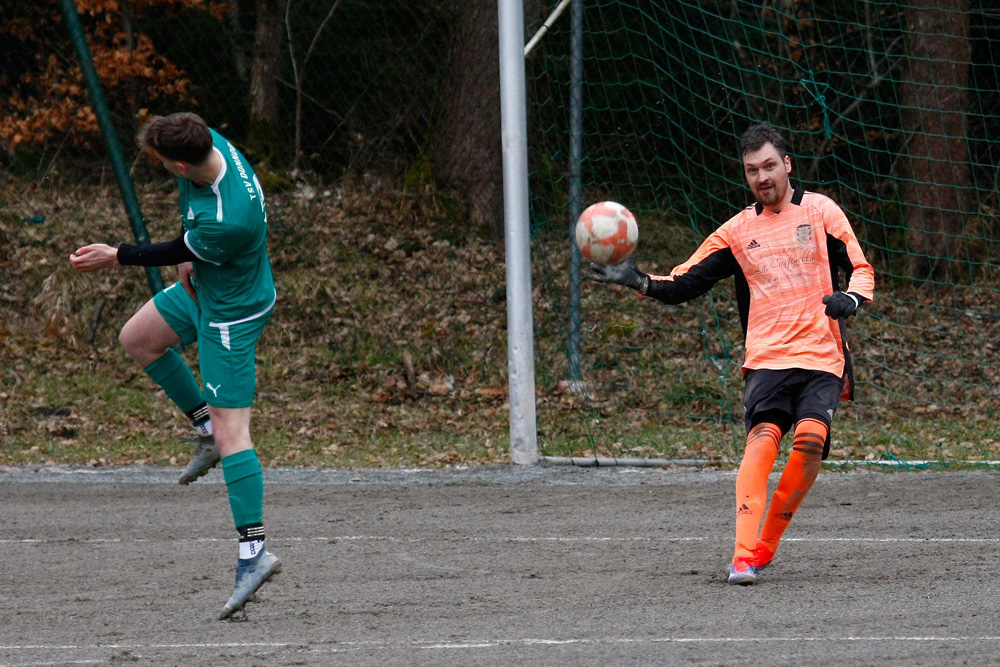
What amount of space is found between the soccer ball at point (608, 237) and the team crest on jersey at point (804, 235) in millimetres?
690

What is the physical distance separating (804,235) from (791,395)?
68 cm

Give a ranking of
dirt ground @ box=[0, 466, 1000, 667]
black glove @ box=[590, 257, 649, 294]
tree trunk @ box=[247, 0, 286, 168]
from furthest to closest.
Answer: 1. tree trunk @ box=[247, 0, 286, 168]
2. black glove @ box=[590, 257, 649, 294]
3. dirt ground @ box=[0, 466, 1000, 667]

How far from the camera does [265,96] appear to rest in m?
13.8

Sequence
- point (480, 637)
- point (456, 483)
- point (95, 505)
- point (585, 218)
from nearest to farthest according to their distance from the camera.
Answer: point (480, 637) → point (585, 218) → point (95, 505) → point (456, 483)

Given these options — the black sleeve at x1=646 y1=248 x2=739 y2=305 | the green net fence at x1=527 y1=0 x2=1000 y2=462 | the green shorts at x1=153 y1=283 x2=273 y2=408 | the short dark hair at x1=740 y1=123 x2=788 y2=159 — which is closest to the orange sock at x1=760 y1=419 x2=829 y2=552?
the black sleeve at x1=646 y1=248 x2=739 y2=305

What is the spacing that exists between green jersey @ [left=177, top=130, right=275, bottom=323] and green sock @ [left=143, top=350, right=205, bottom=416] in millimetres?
713

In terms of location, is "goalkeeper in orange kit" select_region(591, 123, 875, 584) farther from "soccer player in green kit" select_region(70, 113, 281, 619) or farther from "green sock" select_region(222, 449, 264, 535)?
"green sock" select_region(222, 449, 264, 535)

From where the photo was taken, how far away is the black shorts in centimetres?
520

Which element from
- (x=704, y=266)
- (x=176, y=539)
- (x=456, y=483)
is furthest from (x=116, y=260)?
(x=456, y=483)

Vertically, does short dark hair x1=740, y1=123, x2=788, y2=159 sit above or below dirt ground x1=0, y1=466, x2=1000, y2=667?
above

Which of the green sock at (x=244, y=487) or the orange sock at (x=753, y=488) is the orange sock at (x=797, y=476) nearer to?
the orange sock at (x=753, y=488)

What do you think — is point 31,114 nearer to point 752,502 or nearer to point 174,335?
point 174,335

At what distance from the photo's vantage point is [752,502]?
17.0 feet

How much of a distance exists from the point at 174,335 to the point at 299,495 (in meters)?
2.21
